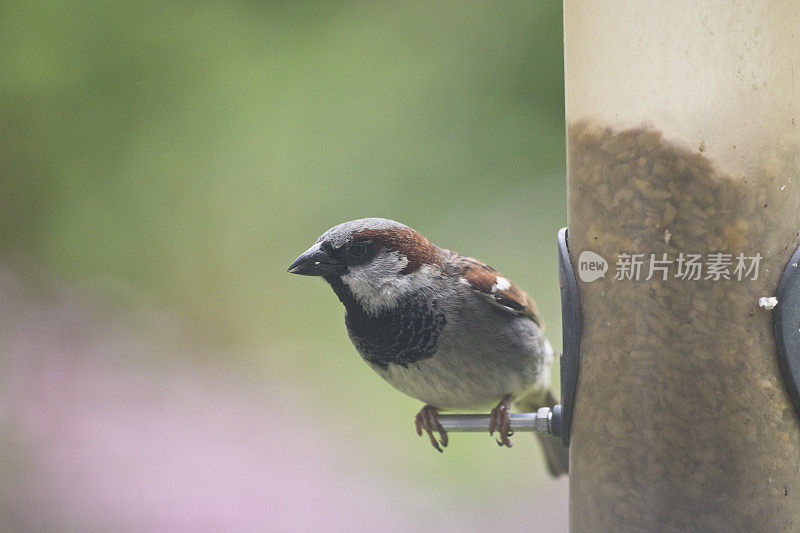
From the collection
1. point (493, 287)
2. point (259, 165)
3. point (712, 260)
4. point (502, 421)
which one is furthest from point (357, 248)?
point (259, 165)

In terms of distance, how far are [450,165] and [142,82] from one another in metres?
1.55

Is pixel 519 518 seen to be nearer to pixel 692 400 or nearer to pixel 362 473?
pixel 362 473

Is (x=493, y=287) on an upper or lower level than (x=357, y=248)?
lower

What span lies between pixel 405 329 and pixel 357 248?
0.25 meters

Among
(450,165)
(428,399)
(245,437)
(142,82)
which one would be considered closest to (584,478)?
(428,399)

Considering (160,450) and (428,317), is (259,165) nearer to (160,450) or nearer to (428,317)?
(160,450)

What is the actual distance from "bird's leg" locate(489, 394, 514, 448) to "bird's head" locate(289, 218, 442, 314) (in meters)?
0.40

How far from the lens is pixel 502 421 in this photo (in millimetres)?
2422

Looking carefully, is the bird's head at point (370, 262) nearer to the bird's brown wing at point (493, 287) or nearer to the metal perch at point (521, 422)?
the bird's brown wing at point (493, 287)

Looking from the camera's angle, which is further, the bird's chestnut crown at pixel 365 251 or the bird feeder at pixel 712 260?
the bird's chestnut crown at pixel 365 251

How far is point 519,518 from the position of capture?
140 inches

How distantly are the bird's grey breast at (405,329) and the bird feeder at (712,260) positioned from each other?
2.15 feet

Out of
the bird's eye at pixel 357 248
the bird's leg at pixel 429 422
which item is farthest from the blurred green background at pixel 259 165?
the bird's eye at pixel 357 248

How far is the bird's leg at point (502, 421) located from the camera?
7.84ft
